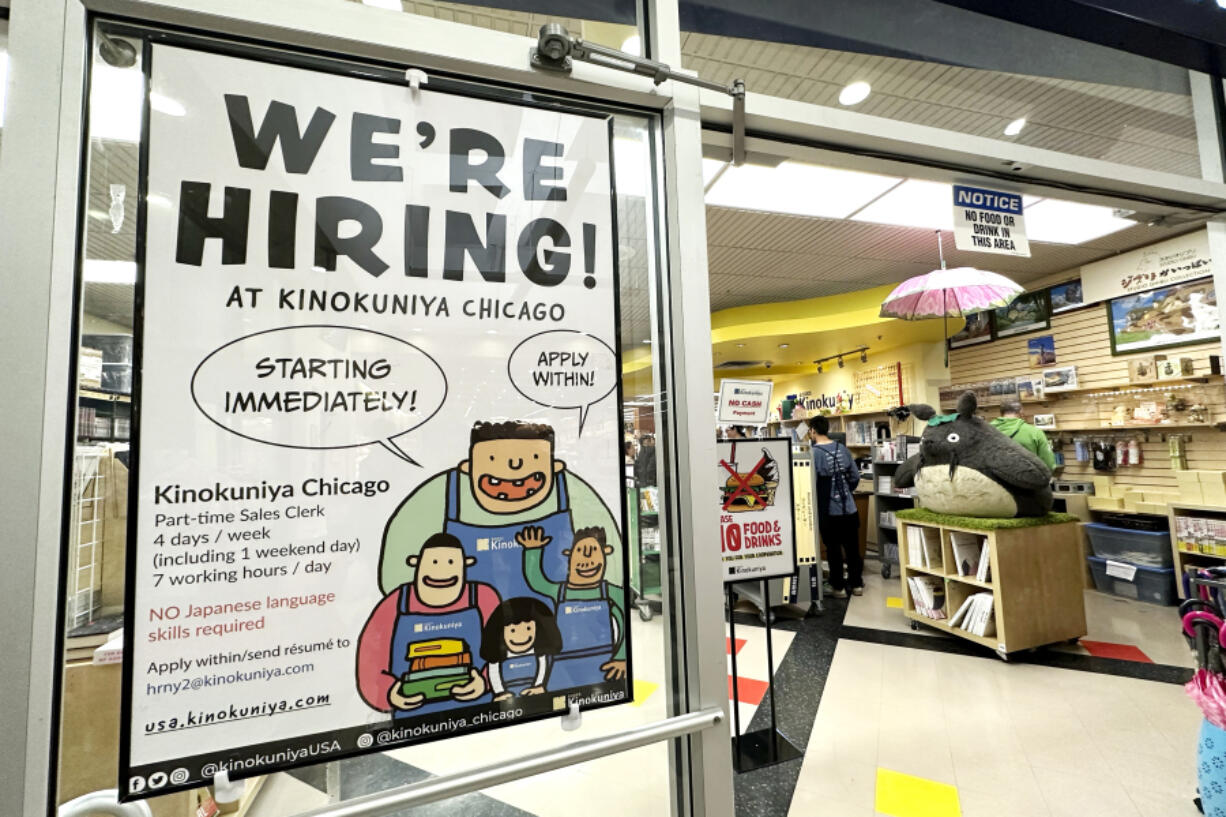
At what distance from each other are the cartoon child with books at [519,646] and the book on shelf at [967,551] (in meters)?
3.94

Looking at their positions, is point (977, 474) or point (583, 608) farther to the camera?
point (977, 474)

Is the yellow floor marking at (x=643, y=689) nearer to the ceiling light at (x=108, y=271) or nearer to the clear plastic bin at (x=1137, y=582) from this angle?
the ceiling light at (x=108, y=271)

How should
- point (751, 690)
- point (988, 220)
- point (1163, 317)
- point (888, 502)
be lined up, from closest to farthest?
point (988, 220), point (751, 690), point (1163, 317), point (888, 502)

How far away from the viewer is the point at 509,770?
89 cm

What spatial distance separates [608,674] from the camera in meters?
1.03

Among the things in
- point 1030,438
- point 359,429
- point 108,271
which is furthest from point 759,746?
point 1030,438

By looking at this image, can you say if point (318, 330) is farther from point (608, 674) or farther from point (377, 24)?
point (608, 674)

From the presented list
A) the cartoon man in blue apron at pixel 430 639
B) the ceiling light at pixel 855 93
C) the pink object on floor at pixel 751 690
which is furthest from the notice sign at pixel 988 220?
the pink object on floor at pixel 751 690

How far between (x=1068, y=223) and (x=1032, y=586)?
121 inches

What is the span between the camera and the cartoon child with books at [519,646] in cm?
96

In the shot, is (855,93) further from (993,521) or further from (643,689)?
(993,521)

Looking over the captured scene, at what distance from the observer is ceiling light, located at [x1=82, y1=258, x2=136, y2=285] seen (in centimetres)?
85

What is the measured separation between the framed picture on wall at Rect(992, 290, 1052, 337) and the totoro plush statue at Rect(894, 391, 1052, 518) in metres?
3.60

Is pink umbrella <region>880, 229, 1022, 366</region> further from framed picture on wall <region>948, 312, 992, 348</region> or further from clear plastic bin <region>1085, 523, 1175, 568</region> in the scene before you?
framed picture on wall <region>948, 312, 992, 348</region>
